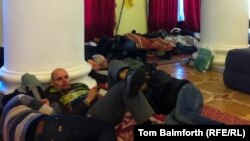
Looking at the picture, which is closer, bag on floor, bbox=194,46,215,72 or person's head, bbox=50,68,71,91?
person's head, bbox=50,68,71,91

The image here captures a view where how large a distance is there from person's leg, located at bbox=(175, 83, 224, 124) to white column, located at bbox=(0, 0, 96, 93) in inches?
46.2

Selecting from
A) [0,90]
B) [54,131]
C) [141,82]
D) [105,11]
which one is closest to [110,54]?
[105,11]

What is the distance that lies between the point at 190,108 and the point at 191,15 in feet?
15.8

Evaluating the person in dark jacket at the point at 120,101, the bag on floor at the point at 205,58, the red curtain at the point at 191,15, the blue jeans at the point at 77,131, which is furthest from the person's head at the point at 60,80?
the red curtain at the point at 191,15

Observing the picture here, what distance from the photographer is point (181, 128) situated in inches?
54.6

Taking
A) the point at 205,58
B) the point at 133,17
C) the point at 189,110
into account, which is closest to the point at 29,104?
the point at 189,110

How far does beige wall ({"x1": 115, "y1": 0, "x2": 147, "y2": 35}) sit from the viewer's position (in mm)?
5453

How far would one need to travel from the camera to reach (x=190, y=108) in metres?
1.56

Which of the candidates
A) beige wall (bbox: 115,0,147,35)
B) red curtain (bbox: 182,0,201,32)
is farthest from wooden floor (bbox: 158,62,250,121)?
red curtain (bbox: 182,0,201,32)

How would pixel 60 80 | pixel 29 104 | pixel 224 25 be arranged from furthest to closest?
1. pixel 224 25
2. pixel 60 80
3. pixel 29 104

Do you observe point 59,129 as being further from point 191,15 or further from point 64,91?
point 191,15

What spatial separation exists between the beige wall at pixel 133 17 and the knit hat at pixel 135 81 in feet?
12.0

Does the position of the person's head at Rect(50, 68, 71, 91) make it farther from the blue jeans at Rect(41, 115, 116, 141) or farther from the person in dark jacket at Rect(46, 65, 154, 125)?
the blue jeans at Rect(41, 115, 116, 141)

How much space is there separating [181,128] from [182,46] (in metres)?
3.75
